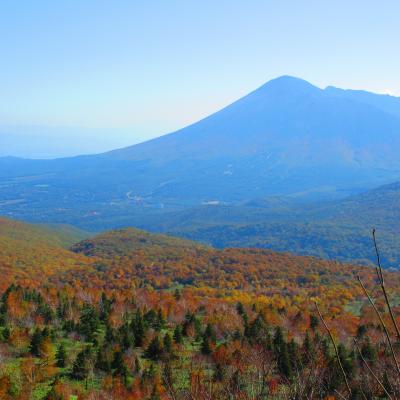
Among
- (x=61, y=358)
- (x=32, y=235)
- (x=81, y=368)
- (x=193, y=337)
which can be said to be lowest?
(x=32, y=235)

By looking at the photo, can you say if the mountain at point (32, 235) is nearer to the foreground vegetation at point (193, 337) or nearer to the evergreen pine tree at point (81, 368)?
the foreground vegetation at point (193, 337)

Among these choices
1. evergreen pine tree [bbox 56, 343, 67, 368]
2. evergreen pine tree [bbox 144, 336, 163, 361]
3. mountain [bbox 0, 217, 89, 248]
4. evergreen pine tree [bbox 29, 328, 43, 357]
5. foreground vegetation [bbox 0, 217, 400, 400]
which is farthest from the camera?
mountain [bbox 0, 217, 89, 248]

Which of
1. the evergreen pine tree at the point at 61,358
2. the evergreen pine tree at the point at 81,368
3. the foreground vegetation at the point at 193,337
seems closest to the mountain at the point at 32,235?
the foreground vegetation at the point at 193,337

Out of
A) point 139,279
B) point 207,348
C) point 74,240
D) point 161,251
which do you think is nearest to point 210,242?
point 74,240

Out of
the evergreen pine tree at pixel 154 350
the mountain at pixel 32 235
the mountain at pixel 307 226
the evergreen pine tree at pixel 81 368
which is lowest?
the mountain at pixel 307 226

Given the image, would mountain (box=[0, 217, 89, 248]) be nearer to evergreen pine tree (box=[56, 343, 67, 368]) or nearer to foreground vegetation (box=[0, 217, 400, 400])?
foreground vegetation (box=[0, 217, 400, 400])

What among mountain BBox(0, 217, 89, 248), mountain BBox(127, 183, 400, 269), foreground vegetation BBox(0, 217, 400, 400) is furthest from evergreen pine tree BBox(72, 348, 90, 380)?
mountain BBox(127, 183, 400, 269)

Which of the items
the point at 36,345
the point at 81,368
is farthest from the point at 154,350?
the point at 36,345

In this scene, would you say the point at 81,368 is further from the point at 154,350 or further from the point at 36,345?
the point at 154,350
